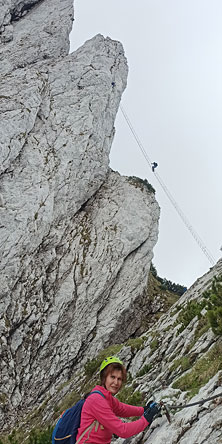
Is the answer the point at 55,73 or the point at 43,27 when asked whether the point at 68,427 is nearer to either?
the point at 55,73

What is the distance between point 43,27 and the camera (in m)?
51.0

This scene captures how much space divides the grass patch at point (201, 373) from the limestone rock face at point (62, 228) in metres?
16.5

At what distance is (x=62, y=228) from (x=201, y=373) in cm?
2387

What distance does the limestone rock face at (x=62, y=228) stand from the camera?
24.0m

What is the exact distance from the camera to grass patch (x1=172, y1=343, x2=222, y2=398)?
7.00m

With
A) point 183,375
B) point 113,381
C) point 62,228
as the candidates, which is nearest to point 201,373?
point 183,375

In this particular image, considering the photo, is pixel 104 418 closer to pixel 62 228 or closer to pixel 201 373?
pixel 201 373

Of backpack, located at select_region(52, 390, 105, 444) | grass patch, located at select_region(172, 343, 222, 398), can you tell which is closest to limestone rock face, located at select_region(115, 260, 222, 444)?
grass patch, located at select_region(172, 343, 222, 398)

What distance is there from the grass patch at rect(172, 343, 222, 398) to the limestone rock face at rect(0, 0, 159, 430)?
1653cm

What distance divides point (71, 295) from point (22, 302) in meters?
4.26

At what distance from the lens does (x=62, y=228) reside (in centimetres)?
3027

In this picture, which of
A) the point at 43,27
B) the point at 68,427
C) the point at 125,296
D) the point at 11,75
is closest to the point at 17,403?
the point at 125,296

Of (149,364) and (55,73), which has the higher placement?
(55,73)

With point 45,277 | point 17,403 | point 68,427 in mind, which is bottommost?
point 68,427
